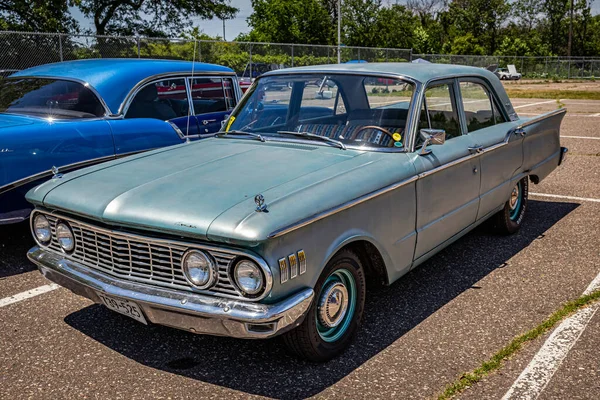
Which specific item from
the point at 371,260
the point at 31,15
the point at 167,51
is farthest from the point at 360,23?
the point at 371,260

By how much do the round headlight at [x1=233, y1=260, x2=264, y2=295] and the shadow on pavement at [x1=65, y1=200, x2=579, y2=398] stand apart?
0.61m

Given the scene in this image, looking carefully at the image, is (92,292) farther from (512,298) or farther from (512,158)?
(512,158)

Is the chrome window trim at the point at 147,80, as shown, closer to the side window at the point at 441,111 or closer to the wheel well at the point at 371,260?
the side window at the point at 441,111

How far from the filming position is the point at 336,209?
3189 millimetres

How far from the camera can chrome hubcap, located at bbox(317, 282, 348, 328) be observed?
3235 mm

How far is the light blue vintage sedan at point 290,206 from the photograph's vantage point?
2.89 meters

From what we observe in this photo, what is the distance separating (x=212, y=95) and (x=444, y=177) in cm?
363

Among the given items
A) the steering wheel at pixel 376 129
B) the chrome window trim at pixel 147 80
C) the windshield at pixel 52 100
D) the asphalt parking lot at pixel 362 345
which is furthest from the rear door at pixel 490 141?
the windshield at pixel 52 100

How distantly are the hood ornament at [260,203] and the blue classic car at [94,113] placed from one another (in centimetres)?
262

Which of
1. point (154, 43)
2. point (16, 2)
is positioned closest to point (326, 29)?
point (16, 2)

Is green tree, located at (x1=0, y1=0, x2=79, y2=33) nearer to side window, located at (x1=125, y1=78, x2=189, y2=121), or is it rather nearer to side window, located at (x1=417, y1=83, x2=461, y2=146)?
side window, located at (x1=125, y1=78, x2=189, y2=121)

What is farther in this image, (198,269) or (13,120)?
(13,120)

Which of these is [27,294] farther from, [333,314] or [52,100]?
[333,314]

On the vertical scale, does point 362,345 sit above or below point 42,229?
below
